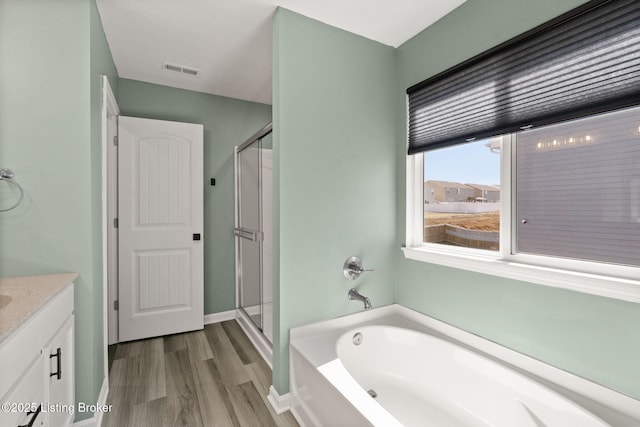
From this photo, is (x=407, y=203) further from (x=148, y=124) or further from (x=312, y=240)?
(x=148, y=124)

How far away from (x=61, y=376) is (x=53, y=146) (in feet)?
3.82

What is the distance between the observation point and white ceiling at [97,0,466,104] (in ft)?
5.88

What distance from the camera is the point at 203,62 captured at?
2486mm

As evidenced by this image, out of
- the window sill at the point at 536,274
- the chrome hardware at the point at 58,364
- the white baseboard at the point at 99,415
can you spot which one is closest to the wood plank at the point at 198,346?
the white baseboard at the point at 99,415

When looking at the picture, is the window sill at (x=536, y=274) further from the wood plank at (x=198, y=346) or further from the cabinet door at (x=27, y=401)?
the cabinet door at (x=27, y=401)

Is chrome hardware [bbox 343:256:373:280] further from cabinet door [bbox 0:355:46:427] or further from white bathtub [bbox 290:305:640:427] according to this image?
cabinet door [bbox 0:355:46:427]

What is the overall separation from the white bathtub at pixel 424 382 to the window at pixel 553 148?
1.59ft

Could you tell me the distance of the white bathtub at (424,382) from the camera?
1255mm

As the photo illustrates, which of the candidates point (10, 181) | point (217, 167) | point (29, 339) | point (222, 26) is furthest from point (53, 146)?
point (217, 167)

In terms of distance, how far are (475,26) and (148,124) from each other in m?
2.79

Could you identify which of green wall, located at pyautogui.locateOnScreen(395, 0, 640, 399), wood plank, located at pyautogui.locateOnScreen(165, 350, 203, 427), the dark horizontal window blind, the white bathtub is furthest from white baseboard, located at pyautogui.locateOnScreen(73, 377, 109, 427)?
the dark horizontal window blind

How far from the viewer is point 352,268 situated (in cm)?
206

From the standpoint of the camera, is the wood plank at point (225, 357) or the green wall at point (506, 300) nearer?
the green wall at point (506, 300)

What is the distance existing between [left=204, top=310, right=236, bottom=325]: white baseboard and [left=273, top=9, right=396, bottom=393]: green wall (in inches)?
59.6
